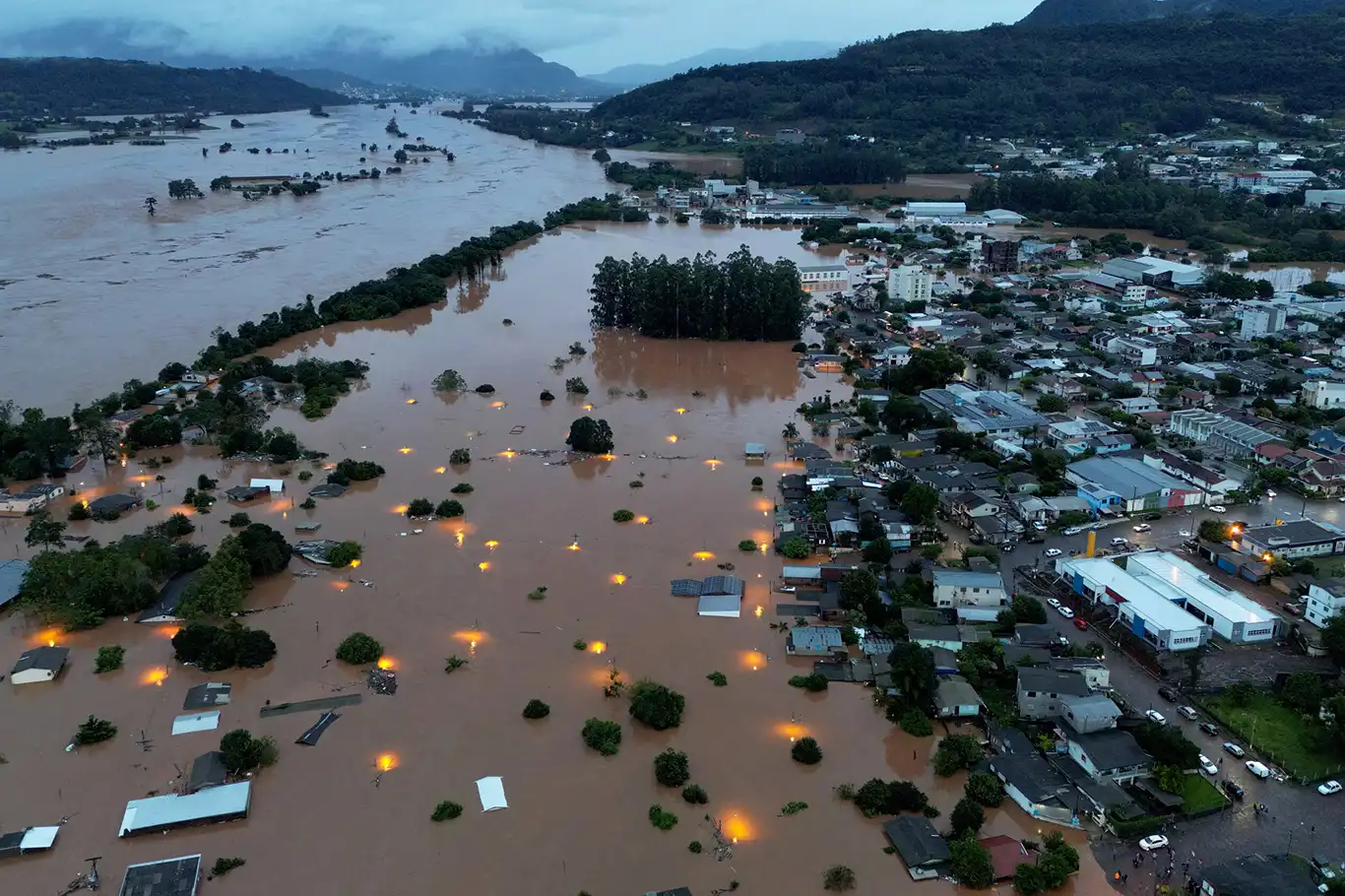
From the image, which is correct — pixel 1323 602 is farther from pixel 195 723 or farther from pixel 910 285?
pixel 910 285

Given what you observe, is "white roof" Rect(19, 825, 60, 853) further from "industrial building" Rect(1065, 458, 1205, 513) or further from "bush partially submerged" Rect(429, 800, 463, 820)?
"industrial building" Rect(1065, 458, 1205, 513)

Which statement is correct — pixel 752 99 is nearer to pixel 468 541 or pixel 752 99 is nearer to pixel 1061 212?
pixel 1061 212

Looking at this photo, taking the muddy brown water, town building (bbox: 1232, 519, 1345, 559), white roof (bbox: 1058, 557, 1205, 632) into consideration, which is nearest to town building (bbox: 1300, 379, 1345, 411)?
town building (bbox: 1232, 519, 1345, 559)

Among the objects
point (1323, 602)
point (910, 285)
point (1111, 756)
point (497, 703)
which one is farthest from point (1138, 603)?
point (910, 285)

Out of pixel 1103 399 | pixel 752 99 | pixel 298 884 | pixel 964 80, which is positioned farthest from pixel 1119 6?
pixel 298 884

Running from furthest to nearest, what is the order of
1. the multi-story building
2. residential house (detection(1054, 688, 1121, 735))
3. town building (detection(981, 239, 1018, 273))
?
1. town building (detection(981, 239, 1018, 273))
2. the multi-story building
3. residential house (detection(1054, 688, 1121, 735))

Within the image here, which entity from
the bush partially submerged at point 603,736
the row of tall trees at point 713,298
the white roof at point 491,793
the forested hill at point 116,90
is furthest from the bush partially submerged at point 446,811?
the forested hill at point 116,90
